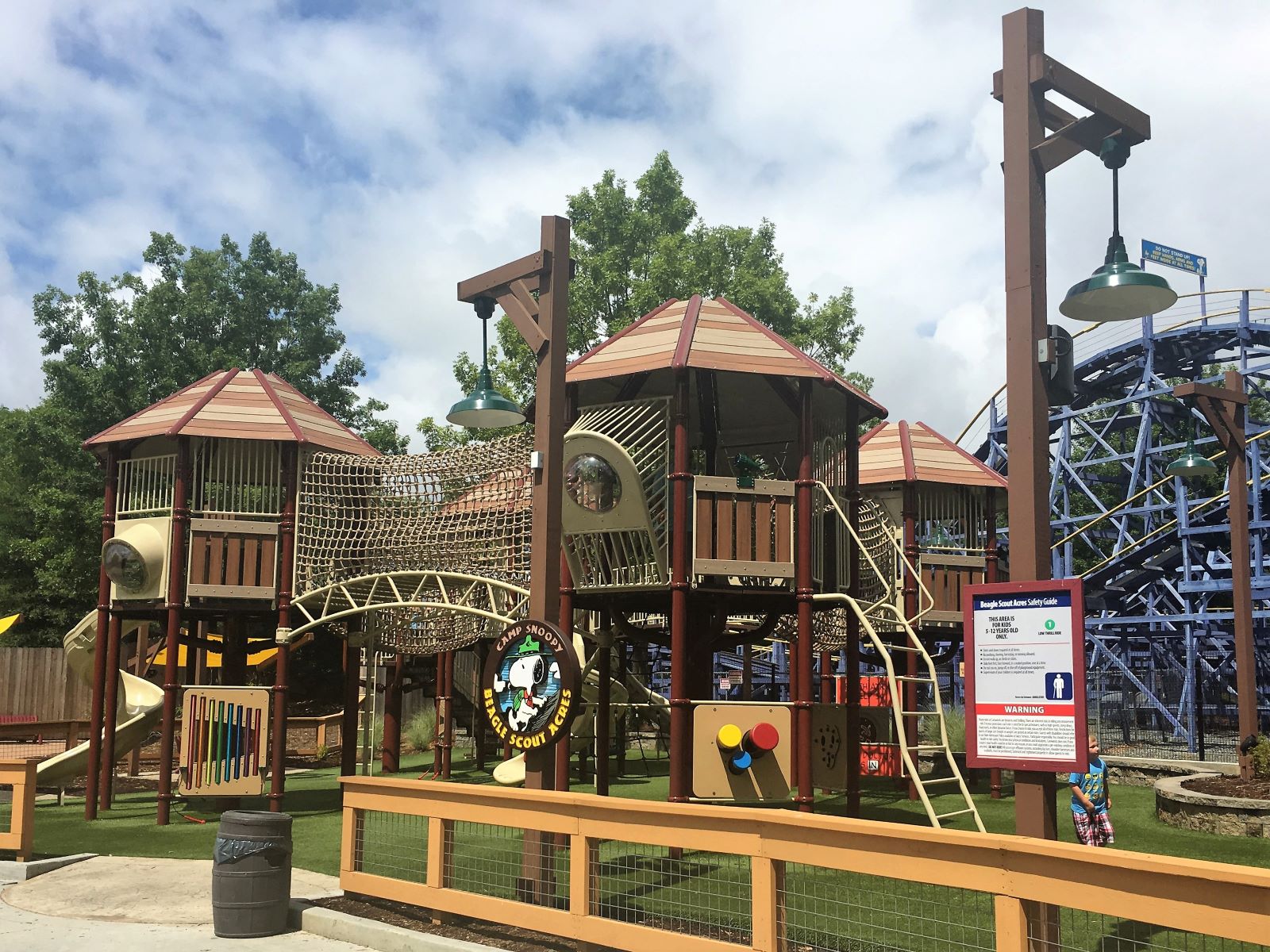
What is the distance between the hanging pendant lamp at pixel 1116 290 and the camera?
6590mm

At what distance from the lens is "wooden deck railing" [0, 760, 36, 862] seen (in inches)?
448

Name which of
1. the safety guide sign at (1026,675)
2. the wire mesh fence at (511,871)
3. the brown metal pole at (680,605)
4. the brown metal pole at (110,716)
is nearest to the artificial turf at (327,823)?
the brown metal pole at (110,716)

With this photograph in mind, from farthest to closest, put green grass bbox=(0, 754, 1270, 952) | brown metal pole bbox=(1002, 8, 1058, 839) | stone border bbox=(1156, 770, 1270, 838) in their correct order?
stone border bbox=(1156, 770, 1270, 838) → green grass bbox=(0, 754, 1270, 952) → brown metal pole bbox=(1002, 8, 1058, 839)

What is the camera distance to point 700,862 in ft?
34.4

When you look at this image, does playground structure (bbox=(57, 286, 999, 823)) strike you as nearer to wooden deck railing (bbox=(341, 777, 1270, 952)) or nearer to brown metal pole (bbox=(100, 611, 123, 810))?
brown metal pole (bbox=(100, 611, 123, 810))

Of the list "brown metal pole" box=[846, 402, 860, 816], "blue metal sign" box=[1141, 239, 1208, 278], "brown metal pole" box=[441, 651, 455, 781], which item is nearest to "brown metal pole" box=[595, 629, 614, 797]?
"brown metal pole" box=[846, 402, 860, 816]

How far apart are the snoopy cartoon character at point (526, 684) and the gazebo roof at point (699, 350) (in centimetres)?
466

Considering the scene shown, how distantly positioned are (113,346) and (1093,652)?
101ft

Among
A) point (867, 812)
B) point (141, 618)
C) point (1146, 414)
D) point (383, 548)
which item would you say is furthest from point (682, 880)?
point (1146, 414)

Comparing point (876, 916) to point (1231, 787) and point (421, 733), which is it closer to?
point (1231, 787)

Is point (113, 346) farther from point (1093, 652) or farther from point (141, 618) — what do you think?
point (1093, 652)

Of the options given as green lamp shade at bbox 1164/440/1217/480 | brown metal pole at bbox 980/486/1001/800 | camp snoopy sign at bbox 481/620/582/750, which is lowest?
camp snoopy sign at bbox 481/620/582/750

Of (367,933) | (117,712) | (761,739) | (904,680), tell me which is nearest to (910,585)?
(761,739)

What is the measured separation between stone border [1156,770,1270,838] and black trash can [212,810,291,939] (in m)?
10.0
